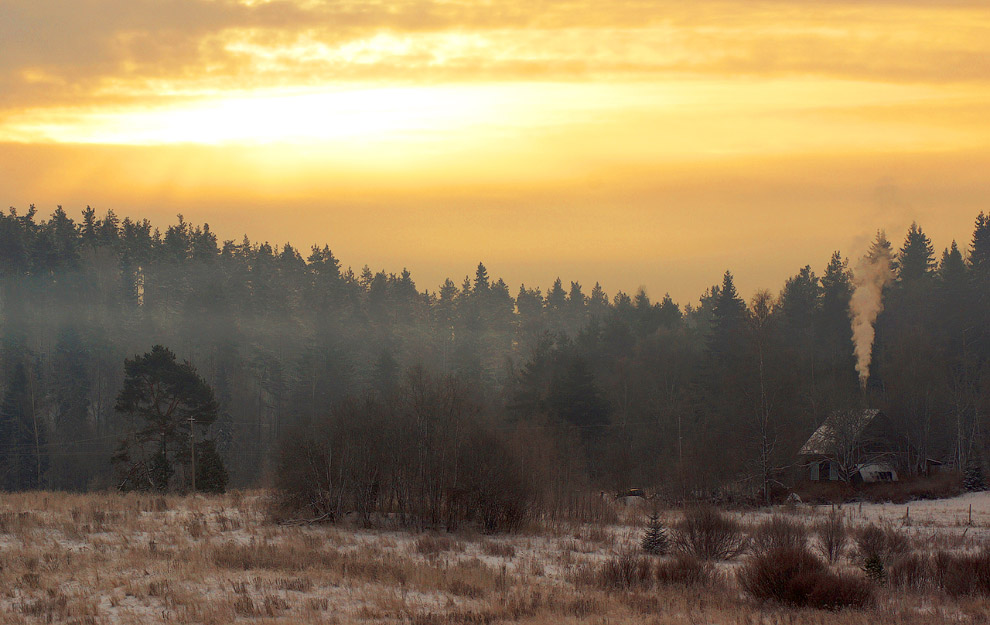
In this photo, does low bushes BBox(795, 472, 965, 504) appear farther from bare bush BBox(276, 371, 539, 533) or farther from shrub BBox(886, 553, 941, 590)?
shrub BBox(886, 553, 941, 590)

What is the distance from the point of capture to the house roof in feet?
188

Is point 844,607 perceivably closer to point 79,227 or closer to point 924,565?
point 924,565

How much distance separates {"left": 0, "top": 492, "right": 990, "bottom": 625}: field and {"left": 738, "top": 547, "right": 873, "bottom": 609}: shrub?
46cm

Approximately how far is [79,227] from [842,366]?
79.7 metres

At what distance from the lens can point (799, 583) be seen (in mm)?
18781

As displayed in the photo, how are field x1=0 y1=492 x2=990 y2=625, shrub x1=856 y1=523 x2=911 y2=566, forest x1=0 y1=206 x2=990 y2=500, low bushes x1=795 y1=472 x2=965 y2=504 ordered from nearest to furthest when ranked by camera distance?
field x1=0 y1=492 x2=990 y2=625 < shrub x1=856 y1=523 x2=911 y2=566 < low bushes x1=795 y1=472 x2=965 y2=504 < forest x1=0 y1=206 x2=990 y2=500

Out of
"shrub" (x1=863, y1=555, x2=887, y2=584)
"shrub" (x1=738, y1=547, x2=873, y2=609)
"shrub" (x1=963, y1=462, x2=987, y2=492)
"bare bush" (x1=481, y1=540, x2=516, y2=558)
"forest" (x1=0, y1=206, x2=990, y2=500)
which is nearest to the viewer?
"shrub" (x1=738, y1=547, x2=873, y2=609)

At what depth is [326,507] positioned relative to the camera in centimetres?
3472

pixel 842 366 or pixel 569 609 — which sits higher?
pixel 842 366

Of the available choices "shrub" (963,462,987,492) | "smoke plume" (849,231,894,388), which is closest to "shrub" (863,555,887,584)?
"shrub" (963,462,987,492)

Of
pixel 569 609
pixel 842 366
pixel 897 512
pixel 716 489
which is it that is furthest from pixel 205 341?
pixel 569 609

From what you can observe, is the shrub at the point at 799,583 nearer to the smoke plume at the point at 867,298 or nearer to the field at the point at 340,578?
the field at the point at 340,578

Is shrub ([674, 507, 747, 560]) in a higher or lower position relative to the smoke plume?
lower

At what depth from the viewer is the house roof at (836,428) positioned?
57344 millimetres
